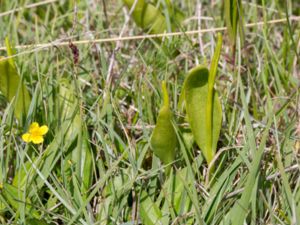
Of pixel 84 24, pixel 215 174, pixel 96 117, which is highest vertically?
pixel 84 24

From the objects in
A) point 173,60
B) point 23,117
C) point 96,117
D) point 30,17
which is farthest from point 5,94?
point 30,17

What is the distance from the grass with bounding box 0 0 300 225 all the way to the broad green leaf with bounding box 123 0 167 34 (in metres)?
0.03

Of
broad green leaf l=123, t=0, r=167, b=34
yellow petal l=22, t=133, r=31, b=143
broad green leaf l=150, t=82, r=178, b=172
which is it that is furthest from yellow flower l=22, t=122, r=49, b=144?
broad green leaf l=123, t=0, r=167, b=34

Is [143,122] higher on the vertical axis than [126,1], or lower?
lower

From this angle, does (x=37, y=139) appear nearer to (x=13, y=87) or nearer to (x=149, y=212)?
(x=13, y=87)

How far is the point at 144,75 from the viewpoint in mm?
1475

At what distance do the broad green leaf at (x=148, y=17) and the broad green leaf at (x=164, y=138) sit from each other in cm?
54

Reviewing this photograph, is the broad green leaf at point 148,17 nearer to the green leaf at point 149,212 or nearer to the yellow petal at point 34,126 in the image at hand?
the yellow petal at point 34,126

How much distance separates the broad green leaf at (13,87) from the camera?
1348 millimetres

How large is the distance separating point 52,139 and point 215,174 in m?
0.39

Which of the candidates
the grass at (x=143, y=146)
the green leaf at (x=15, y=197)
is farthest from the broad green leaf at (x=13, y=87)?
the green leaf at (x=15, y=197)

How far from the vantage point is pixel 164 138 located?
122 cm

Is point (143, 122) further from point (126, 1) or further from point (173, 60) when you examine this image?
point (126, 1)

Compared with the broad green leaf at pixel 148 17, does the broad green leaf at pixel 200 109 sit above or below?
below
